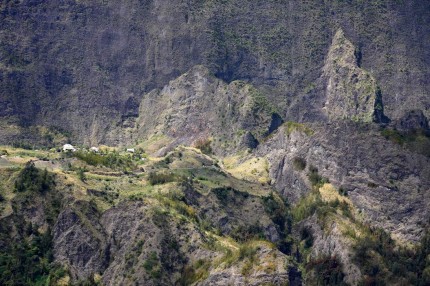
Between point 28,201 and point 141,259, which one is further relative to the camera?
point 28,201

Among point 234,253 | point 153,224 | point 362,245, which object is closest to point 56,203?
point 153,224

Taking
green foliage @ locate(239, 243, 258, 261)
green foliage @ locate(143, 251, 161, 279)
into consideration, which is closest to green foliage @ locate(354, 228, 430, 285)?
green foliage @ locate(239, 243, 258, 261)

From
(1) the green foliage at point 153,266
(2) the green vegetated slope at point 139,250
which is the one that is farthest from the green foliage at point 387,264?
(1) the green foliage at point 153,266

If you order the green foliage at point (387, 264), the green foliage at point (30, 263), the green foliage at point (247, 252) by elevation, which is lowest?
the green foliage at point (30, 263)

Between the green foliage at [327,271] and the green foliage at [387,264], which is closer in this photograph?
the green foliage at [387,264]

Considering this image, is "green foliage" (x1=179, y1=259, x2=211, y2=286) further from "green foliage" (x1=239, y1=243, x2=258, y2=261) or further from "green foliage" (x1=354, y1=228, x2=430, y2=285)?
"green foliage" (x1=354, y1=228, x2=430, y2=285)

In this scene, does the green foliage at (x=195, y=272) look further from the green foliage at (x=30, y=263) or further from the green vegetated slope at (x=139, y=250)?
the green foliage at (x=30, y=263)

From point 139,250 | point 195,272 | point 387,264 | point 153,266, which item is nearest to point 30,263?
point 139,250

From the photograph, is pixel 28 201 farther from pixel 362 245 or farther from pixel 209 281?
pixel 362 245

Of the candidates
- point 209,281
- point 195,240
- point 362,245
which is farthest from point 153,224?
point 362,245

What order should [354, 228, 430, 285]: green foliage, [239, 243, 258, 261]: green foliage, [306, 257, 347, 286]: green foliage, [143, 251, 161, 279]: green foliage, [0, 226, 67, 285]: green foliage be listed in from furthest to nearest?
[306, 257, 347, 286]: green foliage, [354, 228, 430, 285]: green foliage, [0, 226, 67, 285]: green foliage, [143, 251, 161, 279]: green foliage, [239, 243, 258, 261]: green foliage
